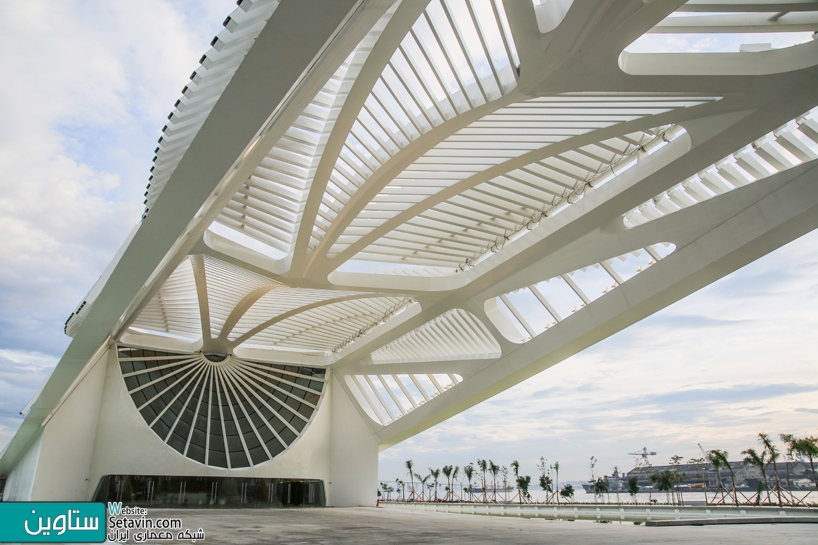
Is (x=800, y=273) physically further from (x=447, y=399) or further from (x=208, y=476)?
(x=208, y=476)

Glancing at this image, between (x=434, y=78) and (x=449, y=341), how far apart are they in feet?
47.6

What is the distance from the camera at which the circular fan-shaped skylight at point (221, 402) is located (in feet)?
81.4

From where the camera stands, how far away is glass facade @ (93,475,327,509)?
2242cm

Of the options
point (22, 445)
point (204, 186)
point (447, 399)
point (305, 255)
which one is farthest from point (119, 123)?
point (22, 445)

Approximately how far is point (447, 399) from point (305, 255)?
1027cm

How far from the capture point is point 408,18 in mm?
7645

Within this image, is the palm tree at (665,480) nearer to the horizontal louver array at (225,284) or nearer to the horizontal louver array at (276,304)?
the horizontal louver array at (276,304)

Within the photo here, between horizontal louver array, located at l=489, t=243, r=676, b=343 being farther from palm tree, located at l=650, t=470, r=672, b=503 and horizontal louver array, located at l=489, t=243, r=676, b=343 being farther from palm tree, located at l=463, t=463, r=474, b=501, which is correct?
palm tree, located at l=463, t=463, r=474, b=501

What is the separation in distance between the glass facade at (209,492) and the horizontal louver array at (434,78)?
17.8 metres

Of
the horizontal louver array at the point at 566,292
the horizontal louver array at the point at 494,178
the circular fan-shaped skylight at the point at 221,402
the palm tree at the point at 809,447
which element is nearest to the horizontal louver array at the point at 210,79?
the horizontal louver array at the point at 494,178

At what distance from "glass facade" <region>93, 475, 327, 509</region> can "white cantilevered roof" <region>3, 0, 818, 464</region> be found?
4293 millimetres

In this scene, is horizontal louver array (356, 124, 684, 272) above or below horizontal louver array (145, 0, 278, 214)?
above

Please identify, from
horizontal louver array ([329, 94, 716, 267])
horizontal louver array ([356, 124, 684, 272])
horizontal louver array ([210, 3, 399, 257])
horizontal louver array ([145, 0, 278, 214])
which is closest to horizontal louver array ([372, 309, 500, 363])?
horizontal louver array ([356, 124, 684, 272])

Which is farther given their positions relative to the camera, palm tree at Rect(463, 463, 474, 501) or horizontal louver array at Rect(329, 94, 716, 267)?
palm tree at Rect(463, 463, 474, 501)
